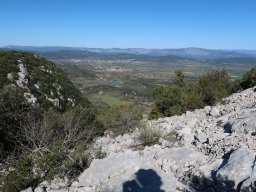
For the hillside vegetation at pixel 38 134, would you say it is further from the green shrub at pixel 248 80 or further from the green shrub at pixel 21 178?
the green shrub at pixel 248 80

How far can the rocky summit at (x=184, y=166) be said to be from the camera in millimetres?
9227

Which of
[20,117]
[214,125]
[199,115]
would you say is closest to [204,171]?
[214,125]

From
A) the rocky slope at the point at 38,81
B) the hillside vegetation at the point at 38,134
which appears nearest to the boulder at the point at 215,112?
the hillside vegetation at the point at 38,134

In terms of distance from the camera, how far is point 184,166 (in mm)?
11188

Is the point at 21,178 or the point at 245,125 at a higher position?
the point at 245,125

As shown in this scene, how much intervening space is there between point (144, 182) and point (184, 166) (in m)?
A: 1.56

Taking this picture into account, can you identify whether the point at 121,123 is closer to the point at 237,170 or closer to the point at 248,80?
the point at 237,170

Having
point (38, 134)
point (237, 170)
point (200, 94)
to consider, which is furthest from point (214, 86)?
point (237, 170)

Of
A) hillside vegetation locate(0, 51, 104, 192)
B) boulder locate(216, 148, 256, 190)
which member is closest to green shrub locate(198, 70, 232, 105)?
hillside vegetation locate(0, 51, 104, 192)

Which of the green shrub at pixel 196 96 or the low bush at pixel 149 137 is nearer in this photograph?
the low bush at pixel 149 137

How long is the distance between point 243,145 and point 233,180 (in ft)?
7.79

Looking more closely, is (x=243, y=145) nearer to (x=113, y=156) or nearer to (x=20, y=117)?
(x=113, y=156)

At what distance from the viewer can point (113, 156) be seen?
12.6 m

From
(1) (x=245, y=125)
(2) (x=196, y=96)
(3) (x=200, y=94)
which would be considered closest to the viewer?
(1) (x=245, y=125)
